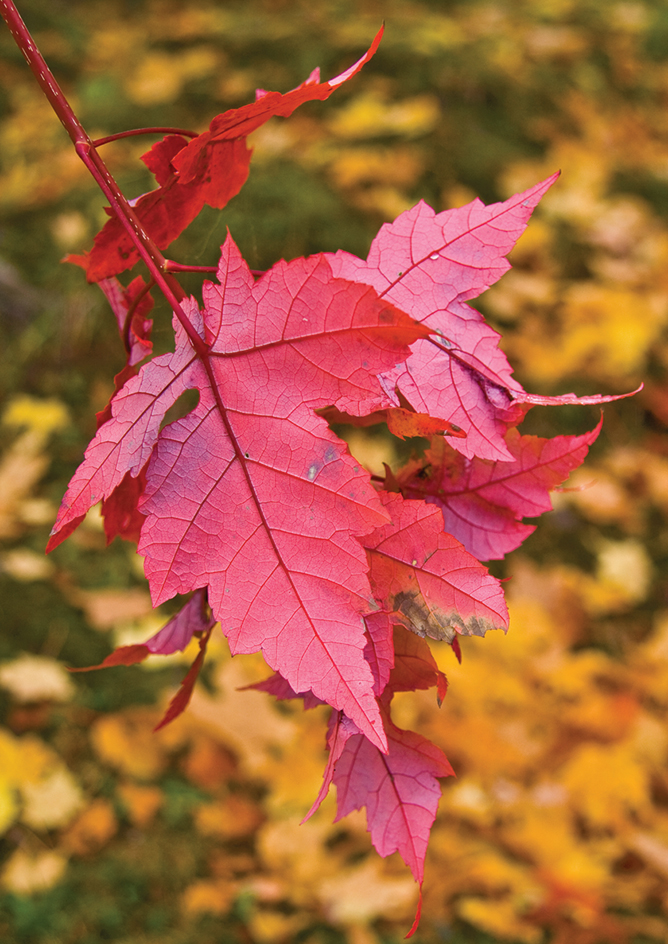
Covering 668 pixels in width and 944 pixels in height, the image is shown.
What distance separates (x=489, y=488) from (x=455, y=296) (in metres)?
0.14

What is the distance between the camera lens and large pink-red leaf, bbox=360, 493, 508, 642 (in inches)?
16.3

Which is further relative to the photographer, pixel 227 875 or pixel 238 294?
pixel 227 875

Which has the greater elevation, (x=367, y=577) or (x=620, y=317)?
(x=620, y=317)

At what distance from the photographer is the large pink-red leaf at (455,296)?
16.3 inches

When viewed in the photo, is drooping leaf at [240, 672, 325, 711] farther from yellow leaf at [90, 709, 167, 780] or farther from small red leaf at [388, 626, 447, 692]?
yellow leaf at [90, 709, 167, 780]

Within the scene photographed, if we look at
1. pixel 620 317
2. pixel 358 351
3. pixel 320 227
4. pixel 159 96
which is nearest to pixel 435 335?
pixel 358 351

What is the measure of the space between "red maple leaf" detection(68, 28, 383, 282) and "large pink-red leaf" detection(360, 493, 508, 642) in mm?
241

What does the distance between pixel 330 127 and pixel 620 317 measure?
1.03 metres

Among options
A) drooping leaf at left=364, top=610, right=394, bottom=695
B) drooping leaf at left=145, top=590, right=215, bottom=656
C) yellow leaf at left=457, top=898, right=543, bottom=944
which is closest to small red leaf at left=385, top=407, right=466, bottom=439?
drooping leaf at left=364, top=610, right=394, bottom=695

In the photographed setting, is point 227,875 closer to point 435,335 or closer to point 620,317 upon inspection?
point 435,335

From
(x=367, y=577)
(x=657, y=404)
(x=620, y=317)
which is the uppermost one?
(x=620, y=317)

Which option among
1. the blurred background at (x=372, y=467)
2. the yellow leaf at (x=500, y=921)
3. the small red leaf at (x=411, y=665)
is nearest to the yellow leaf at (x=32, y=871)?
the blurred background at (x=372, y=467)

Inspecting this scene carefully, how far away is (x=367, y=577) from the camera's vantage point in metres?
0.40

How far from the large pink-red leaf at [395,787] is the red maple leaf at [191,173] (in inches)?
13.7
